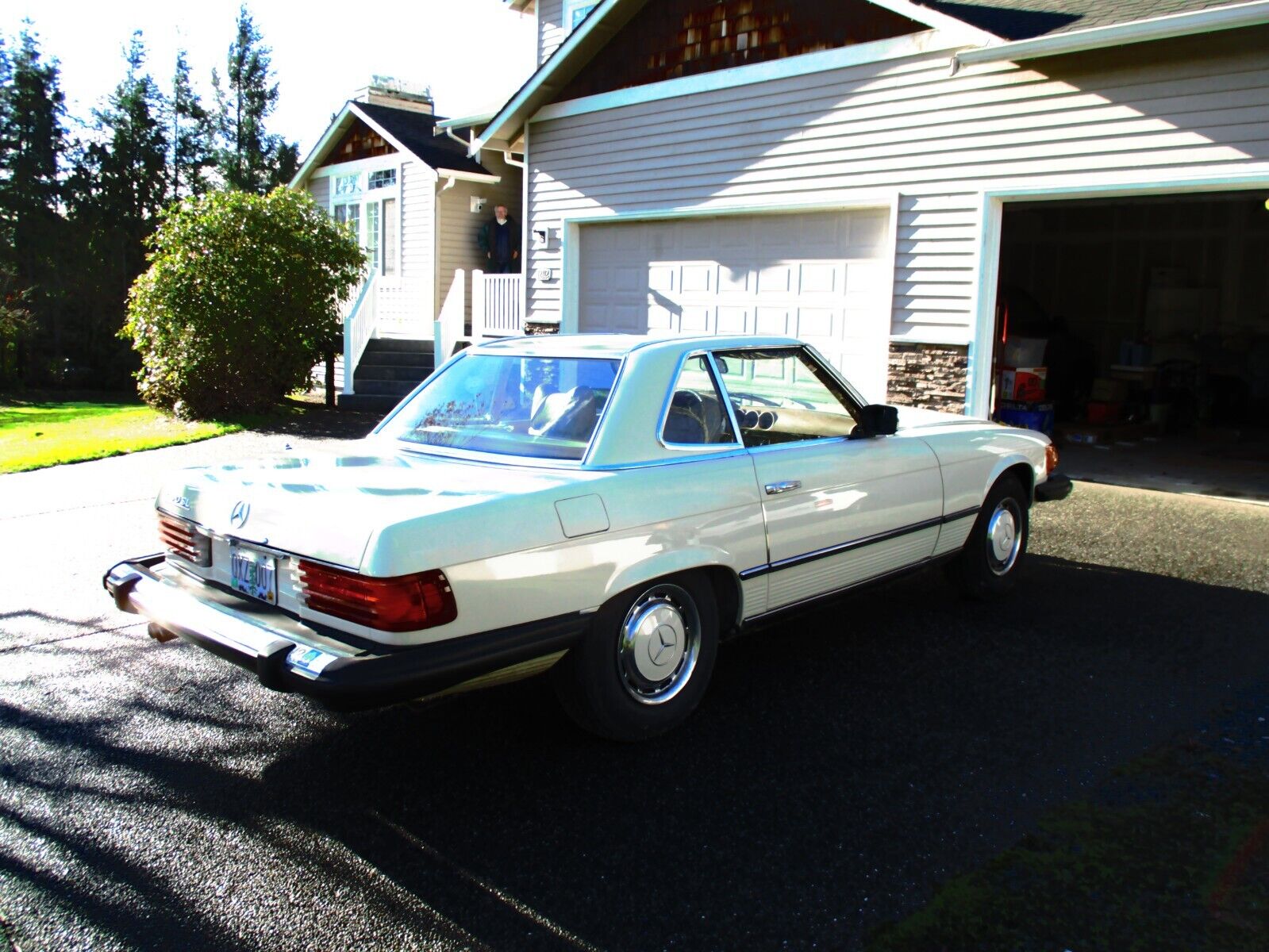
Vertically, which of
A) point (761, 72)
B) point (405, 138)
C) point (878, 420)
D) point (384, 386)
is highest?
point (405, 138)

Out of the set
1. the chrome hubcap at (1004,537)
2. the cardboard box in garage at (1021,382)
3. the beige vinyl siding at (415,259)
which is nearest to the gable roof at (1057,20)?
the cardboard box in garage at (1021,382)

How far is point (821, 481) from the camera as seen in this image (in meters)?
4.39

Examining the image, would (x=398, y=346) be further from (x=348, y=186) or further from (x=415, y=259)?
(x=348, y=186)

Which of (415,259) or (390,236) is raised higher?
(390,236)

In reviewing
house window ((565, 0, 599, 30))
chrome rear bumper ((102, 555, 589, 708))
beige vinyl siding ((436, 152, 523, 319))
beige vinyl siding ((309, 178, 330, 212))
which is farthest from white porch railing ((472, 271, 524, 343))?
chrome rear bumper ((102, 555, 589, 708))

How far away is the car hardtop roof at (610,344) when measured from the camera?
423 centimetres

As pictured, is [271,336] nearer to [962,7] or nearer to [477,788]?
[962,7]

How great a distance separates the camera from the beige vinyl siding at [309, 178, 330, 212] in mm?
21438

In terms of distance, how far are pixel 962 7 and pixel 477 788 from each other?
9.06 metres

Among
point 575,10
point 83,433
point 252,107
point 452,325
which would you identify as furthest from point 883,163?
point 252,107

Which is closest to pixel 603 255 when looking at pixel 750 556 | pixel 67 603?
pixel 67 603

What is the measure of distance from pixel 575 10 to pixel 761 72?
6.42 meters

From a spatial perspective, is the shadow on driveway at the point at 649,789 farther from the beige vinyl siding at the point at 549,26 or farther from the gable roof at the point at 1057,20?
the beige vinyl siding at the point at 549,26

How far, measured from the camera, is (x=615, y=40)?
498 inches
